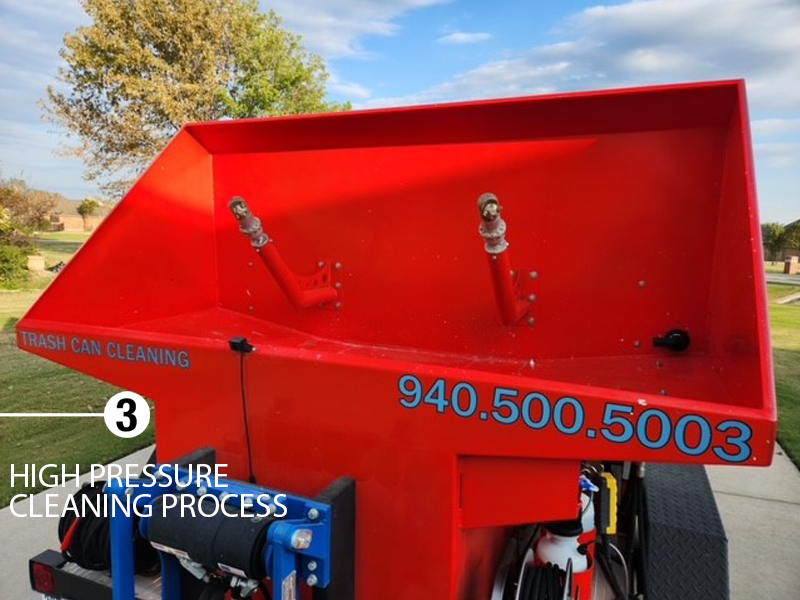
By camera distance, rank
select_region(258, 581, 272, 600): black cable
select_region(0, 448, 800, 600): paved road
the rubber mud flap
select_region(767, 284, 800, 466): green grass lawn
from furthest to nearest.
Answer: select_region(767, 284, 800, 466): green grass lawn
select_region(0, 448, 800, 600): paved road
the rubber mud flap
select_region(258, 581, 272, 600): black cable

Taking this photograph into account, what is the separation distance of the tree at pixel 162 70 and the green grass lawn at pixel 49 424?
8.58m

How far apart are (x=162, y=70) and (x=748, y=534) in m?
14.6

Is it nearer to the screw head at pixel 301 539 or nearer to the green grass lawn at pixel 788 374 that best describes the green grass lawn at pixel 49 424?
the screw head at pixel 301 539

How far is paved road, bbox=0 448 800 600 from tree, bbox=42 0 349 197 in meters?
11.7

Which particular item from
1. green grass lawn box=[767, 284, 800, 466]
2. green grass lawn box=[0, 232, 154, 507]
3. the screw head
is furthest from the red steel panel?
green grass lawn box=[767, 284, 800, 466]

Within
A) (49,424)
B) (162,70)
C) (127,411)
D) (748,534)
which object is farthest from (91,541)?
(162,70)

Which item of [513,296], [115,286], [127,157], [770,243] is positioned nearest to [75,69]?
[127,157]

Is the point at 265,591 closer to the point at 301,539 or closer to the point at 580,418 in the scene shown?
the point at 301,539

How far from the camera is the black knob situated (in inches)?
66.6

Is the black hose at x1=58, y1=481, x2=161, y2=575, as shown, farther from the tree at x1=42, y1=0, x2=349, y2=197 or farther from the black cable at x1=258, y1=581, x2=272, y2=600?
the tree at x1=42, y1=0, x2=349, y2=197

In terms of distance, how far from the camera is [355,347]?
211cm

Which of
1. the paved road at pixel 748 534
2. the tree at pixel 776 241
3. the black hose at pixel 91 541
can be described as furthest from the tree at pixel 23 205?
the tree at pixel 776 241

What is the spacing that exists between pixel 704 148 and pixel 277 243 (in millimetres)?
1455

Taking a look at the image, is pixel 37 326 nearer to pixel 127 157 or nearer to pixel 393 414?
pixel 393 414
